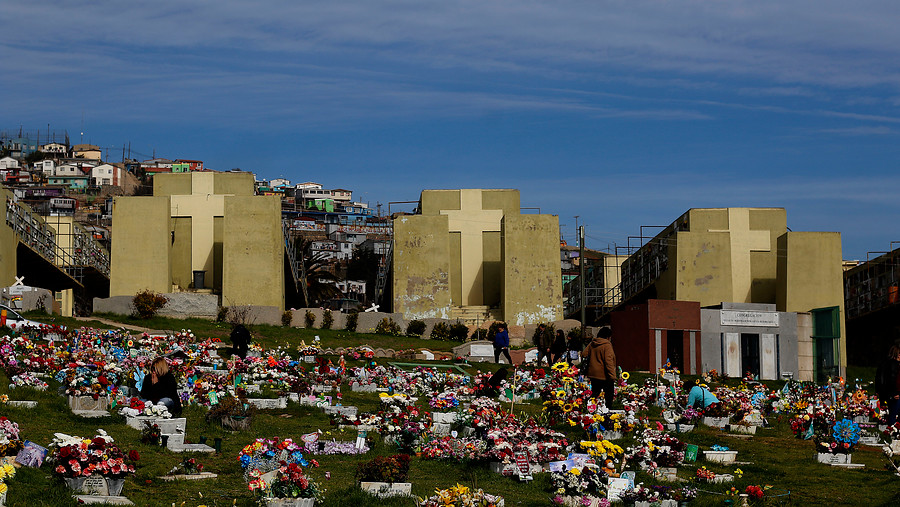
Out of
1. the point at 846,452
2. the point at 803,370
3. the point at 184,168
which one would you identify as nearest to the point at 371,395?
the point at 846,452

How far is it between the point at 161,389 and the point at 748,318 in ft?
70.8

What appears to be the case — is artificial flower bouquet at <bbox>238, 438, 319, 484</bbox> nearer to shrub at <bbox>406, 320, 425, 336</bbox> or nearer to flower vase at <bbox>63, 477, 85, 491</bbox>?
flower vase at <bbox>63, 477, 85, 491</bbox>

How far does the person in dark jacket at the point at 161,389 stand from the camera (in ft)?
57.3

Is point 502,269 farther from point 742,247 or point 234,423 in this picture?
point 234,423

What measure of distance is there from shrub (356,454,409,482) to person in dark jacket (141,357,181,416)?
6.21 meters

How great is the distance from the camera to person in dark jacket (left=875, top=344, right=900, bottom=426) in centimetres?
1755

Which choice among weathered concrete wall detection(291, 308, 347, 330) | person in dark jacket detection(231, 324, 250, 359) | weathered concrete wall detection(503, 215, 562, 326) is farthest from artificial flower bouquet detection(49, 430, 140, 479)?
weathered concrete wall detection(503, 215, 562, 326)

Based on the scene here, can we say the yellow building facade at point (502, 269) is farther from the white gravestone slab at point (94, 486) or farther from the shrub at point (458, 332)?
the white gravestone slab at point (94, 486)

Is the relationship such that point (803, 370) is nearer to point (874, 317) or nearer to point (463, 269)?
point (874, 317)

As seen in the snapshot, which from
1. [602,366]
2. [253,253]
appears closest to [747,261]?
[253,253]

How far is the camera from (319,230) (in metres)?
145

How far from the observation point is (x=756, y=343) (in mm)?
33938

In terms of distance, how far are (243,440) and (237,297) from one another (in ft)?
115

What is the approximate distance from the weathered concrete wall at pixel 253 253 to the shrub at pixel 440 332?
9433mm
